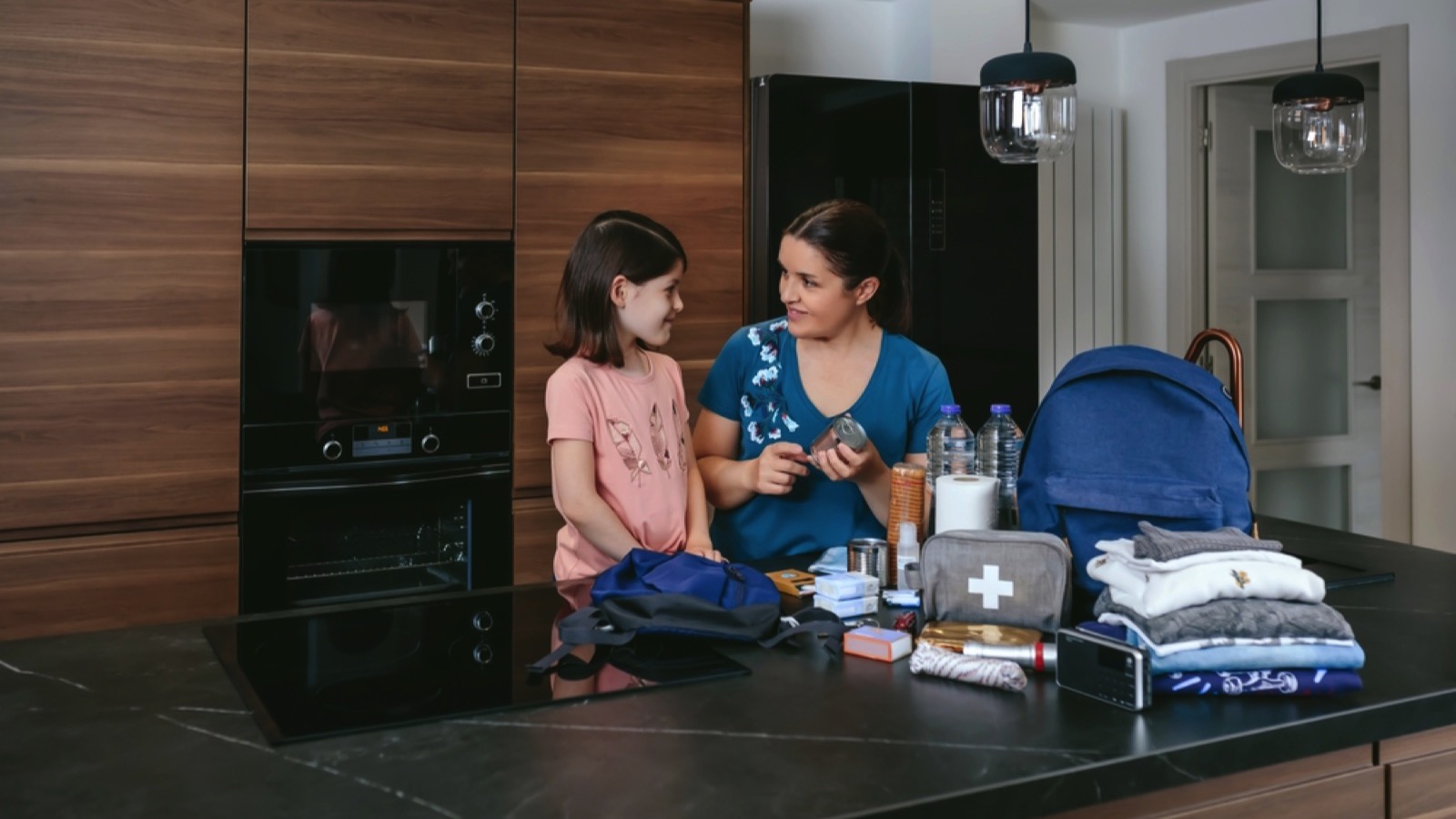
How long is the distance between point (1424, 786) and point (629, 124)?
243cm

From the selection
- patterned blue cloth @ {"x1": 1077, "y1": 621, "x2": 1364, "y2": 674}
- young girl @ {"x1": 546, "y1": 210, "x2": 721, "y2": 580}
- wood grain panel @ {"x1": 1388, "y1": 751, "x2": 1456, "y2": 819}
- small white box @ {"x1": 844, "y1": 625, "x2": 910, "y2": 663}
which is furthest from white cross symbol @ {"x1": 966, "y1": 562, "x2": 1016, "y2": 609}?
young girl @ {"x1": 546, "y1": 210, "x2": 721, "y2": 580}

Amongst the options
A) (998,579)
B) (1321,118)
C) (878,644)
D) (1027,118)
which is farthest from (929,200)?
(878,644)

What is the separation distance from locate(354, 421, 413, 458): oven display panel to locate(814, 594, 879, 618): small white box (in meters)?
1.63

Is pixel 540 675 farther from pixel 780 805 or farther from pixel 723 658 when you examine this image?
pixel 780 805

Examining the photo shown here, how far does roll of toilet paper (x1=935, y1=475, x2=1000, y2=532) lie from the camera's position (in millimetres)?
1743

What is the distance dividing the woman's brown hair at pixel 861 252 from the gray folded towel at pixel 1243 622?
100 centimetres

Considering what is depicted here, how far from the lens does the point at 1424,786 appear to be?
4.59 ft

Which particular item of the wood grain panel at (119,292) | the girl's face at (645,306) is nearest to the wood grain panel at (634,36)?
the wood grain panel at (119,292)

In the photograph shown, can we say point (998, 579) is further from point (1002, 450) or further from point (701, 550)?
point (701, 550)

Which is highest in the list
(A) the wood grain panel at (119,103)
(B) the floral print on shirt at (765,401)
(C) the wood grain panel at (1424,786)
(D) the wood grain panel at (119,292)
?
(A) the wood grain panel at (119,103)

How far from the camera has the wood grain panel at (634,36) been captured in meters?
3.15

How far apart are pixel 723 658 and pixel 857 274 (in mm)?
953

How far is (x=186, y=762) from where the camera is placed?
3.75 feet

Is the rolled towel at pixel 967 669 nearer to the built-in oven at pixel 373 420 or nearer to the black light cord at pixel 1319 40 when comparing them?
the black light cord at pixel 1319 40
